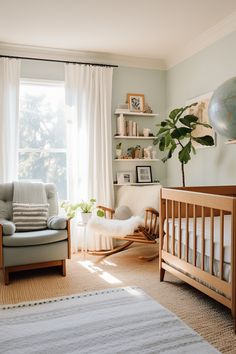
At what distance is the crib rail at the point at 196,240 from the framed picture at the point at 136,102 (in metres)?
1.77

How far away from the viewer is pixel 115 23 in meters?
3.20

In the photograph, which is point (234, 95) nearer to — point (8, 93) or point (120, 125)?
point (120, 125)

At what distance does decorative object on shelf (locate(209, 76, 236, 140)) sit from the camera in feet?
7.93

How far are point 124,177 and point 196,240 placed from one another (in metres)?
2.04

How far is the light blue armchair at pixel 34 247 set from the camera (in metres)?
2.85

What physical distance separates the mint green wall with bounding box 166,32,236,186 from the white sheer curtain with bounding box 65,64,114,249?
2.91ft

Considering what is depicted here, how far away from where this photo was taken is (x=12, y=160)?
3689mm

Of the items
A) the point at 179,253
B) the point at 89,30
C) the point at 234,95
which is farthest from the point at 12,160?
the point at 234,95

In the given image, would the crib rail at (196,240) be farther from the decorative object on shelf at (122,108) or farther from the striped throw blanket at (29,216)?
the decorative object on shelf at (122,108)

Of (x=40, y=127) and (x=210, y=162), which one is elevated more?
(x=40, y=127)

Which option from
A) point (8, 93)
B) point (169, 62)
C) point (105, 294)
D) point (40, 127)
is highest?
point (169, 62)

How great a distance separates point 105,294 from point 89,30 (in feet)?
8.67

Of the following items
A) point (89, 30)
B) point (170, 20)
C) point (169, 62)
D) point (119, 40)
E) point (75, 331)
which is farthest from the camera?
point (169, 62)

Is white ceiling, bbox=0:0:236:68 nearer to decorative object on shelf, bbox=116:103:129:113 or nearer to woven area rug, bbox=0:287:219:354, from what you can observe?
decorative object on shelf, bbox=116:103:129:113
